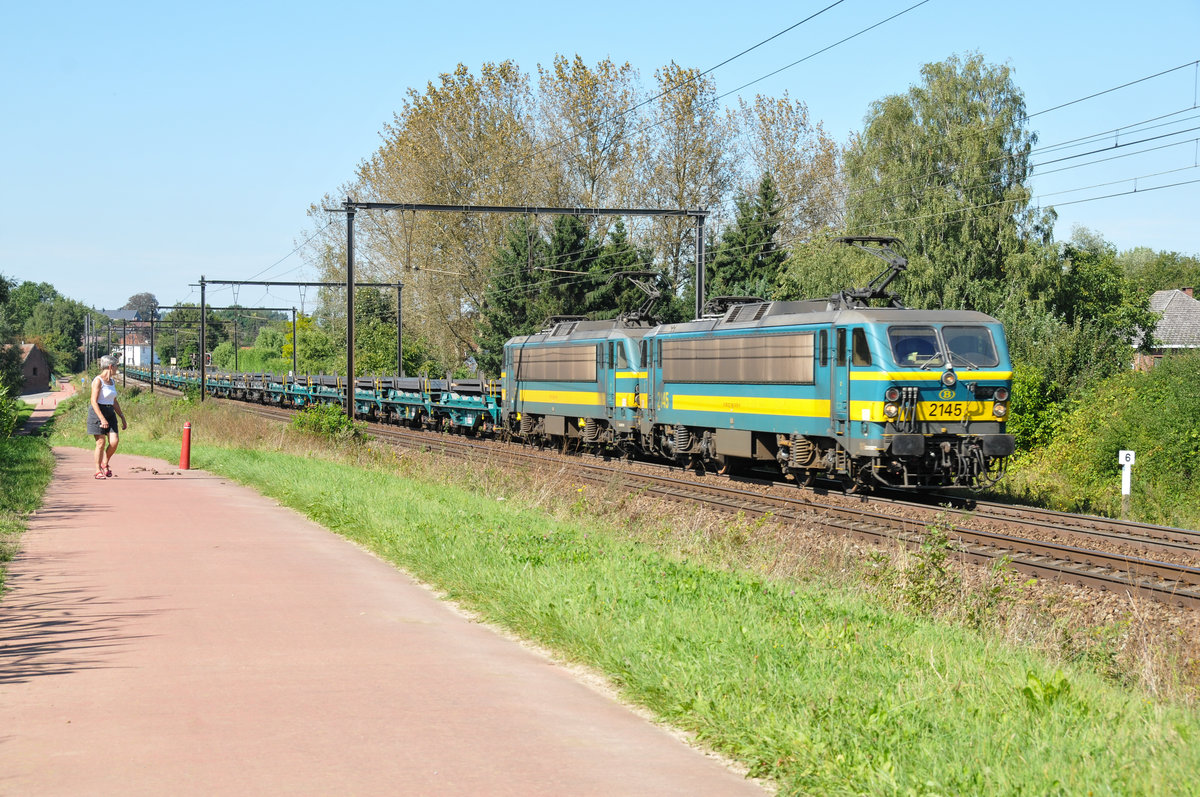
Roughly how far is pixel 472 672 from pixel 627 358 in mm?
20725

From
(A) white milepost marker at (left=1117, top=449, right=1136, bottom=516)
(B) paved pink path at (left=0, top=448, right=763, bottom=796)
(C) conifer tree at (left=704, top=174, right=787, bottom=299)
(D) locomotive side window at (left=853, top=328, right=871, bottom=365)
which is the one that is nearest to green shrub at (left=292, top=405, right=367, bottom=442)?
(D) locomotive side window at (left=853, top=328, right=871, bottom=365)

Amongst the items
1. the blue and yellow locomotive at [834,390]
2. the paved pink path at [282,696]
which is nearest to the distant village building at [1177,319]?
the blue and yellow locomotive at [834,390]

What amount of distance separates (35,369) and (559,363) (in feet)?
417

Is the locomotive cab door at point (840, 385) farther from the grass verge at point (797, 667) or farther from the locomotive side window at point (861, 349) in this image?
the grass verge at point (797, 667)

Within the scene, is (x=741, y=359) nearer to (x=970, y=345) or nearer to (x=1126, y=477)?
(x=970, y=345)

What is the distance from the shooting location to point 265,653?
7078 millimetres

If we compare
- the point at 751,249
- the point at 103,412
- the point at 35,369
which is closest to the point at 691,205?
the point at 751,249

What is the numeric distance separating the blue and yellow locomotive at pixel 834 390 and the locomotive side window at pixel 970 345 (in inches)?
0.9

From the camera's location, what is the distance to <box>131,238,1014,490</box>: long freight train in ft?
59.8

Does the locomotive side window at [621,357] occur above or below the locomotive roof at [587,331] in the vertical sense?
below

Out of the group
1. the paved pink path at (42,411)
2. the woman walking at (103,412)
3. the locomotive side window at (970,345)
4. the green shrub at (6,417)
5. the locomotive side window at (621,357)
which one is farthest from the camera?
the paved pink path at (42,411)

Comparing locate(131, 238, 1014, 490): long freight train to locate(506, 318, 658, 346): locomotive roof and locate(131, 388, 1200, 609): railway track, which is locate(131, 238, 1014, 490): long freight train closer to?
locate(506, 318, 658, 346): locomotive roof

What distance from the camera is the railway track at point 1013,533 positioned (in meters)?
12.2

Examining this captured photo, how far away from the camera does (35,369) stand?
13912 centimetres
